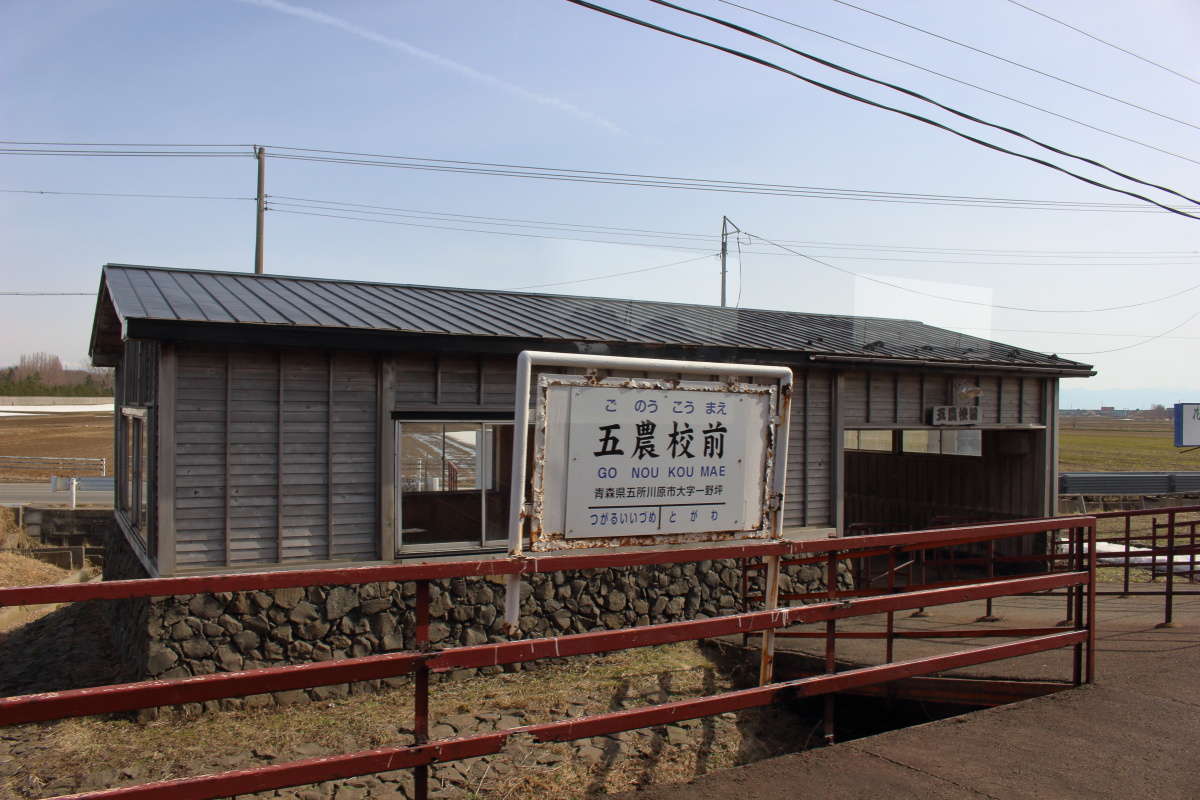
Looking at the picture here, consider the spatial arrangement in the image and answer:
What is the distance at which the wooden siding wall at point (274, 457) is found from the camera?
8.09 meters

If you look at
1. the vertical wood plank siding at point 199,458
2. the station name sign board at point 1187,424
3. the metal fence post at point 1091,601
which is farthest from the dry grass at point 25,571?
the station name sign board at point 1187,424

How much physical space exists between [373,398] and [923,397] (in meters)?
7.85

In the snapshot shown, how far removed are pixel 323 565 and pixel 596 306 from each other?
5896 millimetres

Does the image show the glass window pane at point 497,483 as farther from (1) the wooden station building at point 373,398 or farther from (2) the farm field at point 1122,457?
(2) the farm field at point 1122,457

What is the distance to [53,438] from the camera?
1934 inches

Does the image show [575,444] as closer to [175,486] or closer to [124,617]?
[175,486]

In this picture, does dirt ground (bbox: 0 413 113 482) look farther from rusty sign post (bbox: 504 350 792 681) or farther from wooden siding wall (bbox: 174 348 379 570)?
rusty sign post (bbox: 504 350 792 681)

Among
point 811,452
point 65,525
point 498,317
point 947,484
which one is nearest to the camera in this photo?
point 498,317

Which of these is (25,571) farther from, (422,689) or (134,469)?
(422,689)

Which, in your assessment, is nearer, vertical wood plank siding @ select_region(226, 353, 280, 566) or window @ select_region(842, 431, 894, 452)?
vertical wood plank siding @ select_region(226, 353, 280, 566)

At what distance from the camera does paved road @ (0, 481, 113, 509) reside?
23.1 meters

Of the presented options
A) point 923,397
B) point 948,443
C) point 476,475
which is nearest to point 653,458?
point 476,475

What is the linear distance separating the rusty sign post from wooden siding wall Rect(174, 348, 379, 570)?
4938 millimetres

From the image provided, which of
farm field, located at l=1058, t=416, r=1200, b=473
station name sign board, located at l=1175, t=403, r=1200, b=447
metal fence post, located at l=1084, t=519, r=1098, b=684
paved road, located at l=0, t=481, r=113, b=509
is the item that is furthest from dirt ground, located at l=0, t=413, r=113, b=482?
farm field, located at l=1058, t=416, r=1200, b=473
